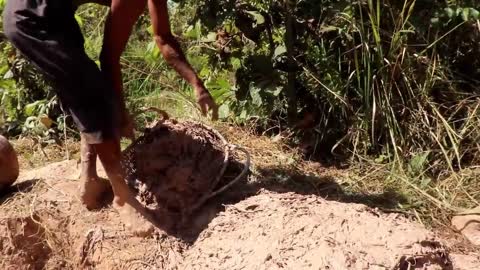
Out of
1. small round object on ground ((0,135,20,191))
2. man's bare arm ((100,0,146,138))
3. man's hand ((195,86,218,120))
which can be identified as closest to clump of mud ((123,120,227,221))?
man's bare arm ((100,0,146,138))

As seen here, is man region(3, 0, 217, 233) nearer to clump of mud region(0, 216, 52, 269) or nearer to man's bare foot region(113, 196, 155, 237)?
man's bare foot region(113, 196, 155, 237)

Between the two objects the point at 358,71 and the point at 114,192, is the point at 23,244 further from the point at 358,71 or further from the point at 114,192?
the point at 358,71

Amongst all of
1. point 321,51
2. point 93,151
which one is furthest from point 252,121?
point 93,151

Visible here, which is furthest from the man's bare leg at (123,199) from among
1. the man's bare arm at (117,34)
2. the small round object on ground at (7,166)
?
the small round object on ground at (7,166)

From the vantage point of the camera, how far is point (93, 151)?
345cm

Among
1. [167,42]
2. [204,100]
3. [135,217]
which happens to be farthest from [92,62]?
[135,217]

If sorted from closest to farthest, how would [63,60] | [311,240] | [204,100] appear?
[311,240] < [63,60] < [204,100]

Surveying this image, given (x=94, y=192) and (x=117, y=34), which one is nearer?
(x=117, y=34)

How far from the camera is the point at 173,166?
3531 mm

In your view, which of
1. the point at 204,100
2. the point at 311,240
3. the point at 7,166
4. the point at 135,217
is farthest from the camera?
the point at 7,166

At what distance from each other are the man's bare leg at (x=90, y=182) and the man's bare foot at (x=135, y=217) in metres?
0.17

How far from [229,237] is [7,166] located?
4.16 feet

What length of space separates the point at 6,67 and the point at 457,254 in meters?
3.28

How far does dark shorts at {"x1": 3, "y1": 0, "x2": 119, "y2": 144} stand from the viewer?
3074 mm
